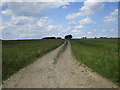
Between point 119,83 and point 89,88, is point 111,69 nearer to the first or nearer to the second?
point 119,83

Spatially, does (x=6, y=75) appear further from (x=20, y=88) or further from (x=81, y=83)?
(x=81, y=83)

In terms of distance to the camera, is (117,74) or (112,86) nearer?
(112,86)

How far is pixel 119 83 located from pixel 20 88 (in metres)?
4.77

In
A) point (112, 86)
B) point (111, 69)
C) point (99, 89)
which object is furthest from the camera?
point (111, 69)

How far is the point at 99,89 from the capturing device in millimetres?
6922

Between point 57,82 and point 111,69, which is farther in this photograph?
point 111,69

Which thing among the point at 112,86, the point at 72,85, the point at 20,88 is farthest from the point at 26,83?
the point at 112,86

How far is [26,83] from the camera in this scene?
8031mm

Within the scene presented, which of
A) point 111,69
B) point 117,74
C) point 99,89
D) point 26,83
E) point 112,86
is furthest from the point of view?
point 111,69

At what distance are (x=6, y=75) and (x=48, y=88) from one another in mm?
4293

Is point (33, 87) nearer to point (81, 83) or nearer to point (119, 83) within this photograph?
point (81, 83)

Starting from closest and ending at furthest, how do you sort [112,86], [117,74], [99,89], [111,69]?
[99,89]
[112,86]
[117,74]
[111,69]

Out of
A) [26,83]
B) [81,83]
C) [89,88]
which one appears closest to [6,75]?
[26,83]

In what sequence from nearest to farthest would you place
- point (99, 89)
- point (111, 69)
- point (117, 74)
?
1. point (99, 89)
2. point (117, 74)
3. point (111, 69)
